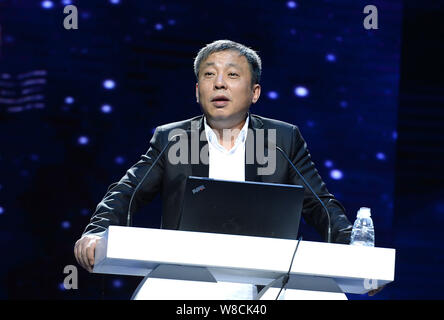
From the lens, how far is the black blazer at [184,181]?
216 cm

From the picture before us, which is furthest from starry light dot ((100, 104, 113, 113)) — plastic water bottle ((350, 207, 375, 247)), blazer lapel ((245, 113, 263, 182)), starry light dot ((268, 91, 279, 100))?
plastic water bottle ((350, 207, 375, 247))

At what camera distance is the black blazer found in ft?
7.07

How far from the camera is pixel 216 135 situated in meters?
Answer: 2.51

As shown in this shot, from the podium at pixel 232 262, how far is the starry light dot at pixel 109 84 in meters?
1.91

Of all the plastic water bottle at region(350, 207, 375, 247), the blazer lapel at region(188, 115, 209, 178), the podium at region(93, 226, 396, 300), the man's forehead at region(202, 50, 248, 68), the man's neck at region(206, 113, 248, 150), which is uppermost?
the man's forehead at region(202, 50, 248, 68)

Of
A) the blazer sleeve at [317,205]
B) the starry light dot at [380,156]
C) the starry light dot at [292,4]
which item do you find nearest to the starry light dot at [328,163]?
the starry light dot at [380,156]

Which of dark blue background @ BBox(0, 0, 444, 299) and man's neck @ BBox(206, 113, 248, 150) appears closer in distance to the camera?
man's neck @ BBox(206, 113, 248, 150)

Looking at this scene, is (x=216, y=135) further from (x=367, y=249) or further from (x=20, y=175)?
(x=20, y=175)

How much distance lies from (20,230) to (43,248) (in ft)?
0.51

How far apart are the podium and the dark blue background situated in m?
1.84

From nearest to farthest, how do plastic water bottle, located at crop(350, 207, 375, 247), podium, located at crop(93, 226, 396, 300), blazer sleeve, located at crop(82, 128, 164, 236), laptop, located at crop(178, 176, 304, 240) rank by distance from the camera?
podium, located at crop(93, 226, 396, 300)
laptop, located at crop(178, 176, 304, 240)
plastic water bottle, located at crop(350, 207, 375, 247)
blazer sleeve, located at crop(82, 128, 164, 236)

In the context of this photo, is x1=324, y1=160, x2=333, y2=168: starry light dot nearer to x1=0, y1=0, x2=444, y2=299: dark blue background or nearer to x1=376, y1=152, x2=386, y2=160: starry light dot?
x1=0, y1=0, x2=444, y2=299: dark blue background

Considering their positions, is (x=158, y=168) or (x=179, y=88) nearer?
(x=158, y=168)
